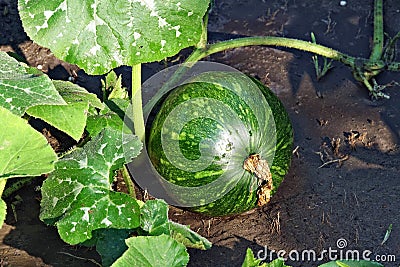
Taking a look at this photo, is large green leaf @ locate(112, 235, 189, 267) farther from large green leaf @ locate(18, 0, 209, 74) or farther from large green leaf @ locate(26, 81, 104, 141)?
large green leaf @ locate(18, 0, 209, 74)

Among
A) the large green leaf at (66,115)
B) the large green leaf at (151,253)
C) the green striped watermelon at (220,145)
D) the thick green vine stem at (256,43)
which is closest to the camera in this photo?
the large green leaf at (151,253)

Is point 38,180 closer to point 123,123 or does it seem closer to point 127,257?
point 123,123

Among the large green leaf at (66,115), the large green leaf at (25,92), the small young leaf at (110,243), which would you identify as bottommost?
the small young leaf at (110,243)

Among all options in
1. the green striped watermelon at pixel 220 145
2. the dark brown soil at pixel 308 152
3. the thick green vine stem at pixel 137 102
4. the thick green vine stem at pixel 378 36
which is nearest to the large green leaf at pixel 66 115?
the thick green vine stem at pixel 137 102

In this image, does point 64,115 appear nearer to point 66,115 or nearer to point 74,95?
point 66,115

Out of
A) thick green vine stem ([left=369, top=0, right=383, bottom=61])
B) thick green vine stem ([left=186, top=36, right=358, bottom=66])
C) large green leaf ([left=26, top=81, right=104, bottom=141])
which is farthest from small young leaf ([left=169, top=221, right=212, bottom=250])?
thick green vine stem ([left=369, top=0, right=383, bottom=61])

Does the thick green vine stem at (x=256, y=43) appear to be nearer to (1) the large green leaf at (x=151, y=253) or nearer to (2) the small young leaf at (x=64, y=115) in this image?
(2) the small young leaf at (x=64, y=115)

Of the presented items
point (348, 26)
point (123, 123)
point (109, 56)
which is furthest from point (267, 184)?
point (348, 26)

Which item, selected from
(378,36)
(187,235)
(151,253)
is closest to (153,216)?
(187,235)
